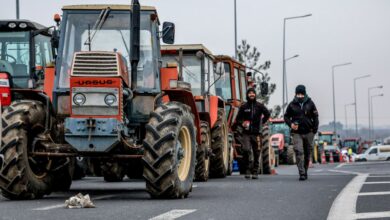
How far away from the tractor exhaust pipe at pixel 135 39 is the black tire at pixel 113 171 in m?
6.03

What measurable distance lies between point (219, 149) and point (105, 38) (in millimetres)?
8004

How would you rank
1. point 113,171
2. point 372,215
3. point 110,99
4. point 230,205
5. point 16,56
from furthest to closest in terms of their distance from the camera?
1. point 16,56
2. point 113,171
3. point 110,99
4. point 230,205
5. point 372,215

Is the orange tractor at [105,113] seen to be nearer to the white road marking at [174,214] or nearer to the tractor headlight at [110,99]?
the tractor headlight at [110,99]

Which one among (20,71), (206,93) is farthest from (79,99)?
(20,71)

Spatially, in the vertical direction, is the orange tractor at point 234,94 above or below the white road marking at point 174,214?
above

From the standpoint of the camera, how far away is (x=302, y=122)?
69.5 ft

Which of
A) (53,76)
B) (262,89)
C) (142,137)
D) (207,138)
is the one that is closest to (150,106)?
(142,137)

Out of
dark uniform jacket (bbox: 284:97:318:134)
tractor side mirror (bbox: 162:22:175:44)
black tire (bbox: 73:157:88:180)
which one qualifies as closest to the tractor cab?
black tire (bbox: 73:157:88:180)

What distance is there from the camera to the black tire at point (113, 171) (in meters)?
20.5

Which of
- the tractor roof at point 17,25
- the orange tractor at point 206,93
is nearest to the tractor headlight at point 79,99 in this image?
the orange tractor at point 206,93

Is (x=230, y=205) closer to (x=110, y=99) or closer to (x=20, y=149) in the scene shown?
(x=110, y=99)

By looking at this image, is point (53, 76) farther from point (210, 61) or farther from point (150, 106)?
point (210, 61)

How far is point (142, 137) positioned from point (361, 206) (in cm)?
420

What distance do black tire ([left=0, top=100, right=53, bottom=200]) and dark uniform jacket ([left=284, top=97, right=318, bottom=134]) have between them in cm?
798
